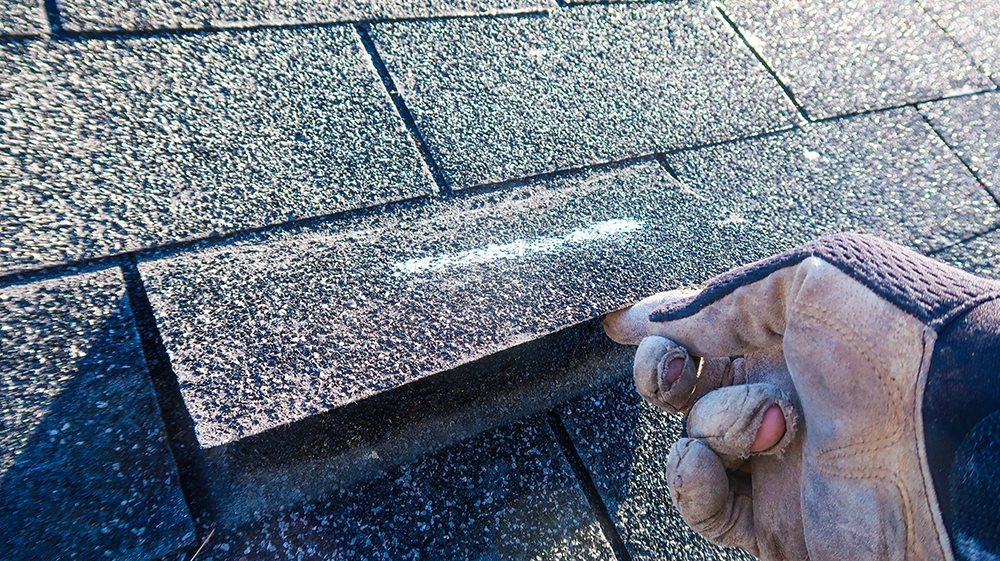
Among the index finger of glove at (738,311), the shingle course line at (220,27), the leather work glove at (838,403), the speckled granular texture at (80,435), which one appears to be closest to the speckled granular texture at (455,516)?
the speckled granular texture at (80,435)

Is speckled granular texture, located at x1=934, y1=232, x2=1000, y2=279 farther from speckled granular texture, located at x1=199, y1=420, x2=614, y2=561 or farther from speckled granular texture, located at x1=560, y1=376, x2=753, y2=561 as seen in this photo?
speckled granular texture, located at x1=199, y1=420, x2=614, y2=561

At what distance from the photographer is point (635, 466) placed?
1628 mm

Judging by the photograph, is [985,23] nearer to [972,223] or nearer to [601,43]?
[972,223]

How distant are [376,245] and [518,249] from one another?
0.39 meters

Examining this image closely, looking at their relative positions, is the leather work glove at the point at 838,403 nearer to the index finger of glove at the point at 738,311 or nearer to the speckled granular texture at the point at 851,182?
the index finger of glove at the point at 738,311

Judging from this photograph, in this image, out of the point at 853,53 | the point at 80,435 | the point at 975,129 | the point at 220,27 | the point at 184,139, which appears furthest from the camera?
the point at 853,53

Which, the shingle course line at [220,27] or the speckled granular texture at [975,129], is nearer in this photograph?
the shingle course line at [220,27]

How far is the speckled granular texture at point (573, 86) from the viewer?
205cm

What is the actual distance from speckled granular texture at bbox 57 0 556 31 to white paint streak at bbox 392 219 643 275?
38.3 inches

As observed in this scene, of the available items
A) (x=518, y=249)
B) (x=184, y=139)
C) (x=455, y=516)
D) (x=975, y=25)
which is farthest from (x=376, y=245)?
(x=975, y=25)

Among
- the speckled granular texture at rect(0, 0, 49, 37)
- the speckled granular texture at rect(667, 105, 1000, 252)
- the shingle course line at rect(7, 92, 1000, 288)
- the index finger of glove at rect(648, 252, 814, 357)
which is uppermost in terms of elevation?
the speckled granular texture at rect(0, 0, 49, 37)

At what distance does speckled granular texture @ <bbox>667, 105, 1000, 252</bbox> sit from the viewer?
2.18 metres

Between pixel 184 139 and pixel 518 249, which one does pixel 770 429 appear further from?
pixel 184 139

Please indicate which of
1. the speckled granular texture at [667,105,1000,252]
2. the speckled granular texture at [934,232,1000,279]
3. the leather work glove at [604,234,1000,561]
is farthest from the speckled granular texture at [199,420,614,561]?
the speckled granular texture at [934,232,1000,279]
